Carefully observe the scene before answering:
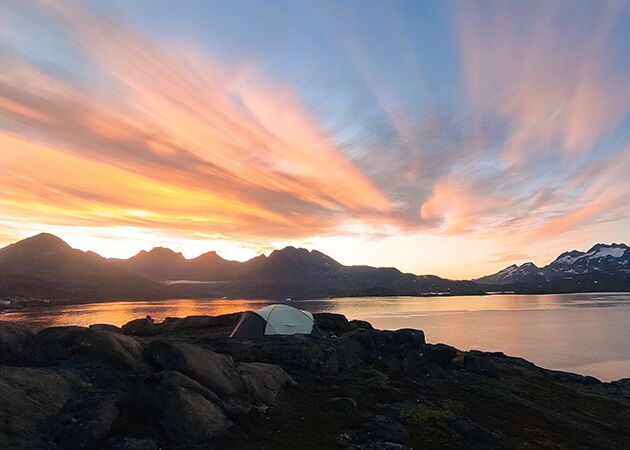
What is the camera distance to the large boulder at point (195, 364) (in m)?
19.2

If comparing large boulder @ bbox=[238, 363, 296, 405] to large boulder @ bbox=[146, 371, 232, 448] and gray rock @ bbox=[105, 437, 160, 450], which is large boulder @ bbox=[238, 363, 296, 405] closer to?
large boulder @ bbox=[146, 371, 232, 448]

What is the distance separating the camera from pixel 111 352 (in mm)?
18828

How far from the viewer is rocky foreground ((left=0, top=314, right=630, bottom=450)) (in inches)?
582

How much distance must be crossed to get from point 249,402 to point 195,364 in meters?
3.10

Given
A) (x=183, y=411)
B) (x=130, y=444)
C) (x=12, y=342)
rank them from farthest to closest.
Result: (x=12, y=342) < (x=183, y=411) < (x=130, y=444)

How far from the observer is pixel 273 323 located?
3838 cm

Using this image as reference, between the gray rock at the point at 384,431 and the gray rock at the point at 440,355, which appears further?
the gray rock at the point at 440,355

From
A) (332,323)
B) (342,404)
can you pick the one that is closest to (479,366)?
(332,323)

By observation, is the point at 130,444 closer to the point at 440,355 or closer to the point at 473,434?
the point at 473,434

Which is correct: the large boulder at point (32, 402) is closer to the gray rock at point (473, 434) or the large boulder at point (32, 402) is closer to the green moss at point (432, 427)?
the green moss at point (432, 427)

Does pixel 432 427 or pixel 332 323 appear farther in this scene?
pixel 332 323

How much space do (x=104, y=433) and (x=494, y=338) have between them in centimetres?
9756

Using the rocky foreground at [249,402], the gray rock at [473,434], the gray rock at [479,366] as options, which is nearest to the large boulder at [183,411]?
the rocky foreground at [249,402]

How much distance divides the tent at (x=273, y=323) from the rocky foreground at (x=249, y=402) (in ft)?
23.6
